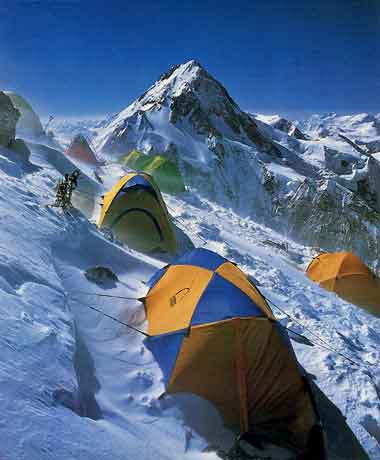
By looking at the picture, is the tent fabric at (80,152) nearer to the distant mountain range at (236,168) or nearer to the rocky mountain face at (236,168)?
the distant mountain range at (236,168)

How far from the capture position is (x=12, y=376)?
10.3 ft

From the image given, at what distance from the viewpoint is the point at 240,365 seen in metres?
4.93

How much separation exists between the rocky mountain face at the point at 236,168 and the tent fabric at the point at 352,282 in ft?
51.6

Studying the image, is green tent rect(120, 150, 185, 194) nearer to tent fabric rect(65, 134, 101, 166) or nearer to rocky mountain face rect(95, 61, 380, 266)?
rocky mountain face rect(95, 61, 380, 266)

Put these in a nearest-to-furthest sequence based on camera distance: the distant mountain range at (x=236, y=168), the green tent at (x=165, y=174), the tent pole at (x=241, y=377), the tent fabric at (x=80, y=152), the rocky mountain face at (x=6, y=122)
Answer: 1. the tent pole at (x=241, y=377)
2. the rocky mountain face at (x=6, y=122)
3. the green tent at (x=165, y=174)
4. the tent fabric at (x=80, y=152)
5. the distant mountain range at (x=236, y=168)

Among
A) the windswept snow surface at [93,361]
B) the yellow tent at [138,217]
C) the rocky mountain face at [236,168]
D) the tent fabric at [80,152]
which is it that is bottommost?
the windswept snow surface at [93,361]

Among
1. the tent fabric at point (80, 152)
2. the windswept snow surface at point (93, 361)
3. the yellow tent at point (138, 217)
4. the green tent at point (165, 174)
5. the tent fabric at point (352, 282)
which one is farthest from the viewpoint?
the tent fabric at point (80, 152)

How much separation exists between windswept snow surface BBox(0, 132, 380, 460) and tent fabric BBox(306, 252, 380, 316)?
14.2ft

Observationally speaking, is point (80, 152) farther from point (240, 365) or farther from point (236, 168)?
point (240, 365)

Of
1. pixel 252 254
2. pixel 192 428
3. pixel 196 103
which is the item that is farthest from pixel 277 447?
pixel 196 103

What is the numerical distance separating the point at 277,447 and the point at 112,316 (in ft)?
11.1

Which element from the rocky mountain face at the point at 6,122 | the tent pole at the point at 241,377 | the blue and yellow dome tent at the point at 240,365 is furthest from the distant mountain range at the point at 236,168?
the tent pole at the point at 241,377

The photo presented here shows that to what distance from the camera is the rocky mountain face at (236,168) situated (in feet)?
104

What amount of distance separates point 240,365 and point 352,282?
1135 centimetres
